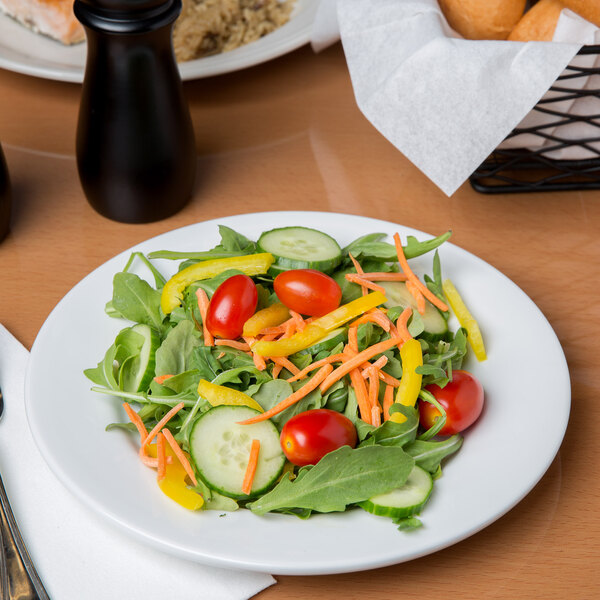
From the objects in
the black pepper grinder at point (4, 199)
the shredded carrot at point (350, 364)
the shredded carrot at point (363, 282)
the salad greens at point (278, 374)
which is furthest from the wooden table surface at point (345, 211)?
the shredded carrot at point (363, 282)

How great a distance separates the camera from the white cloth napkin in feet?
3.03

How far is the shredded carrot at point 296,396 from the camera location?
3.13 ft

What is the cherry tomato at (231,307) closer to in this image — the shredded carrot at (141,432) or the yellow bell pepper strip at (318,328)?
the yellow bell pepper strip at (318,328)

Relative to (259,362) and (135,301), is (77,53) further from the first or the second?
(259,362)

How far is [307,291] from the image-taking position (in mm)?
1076

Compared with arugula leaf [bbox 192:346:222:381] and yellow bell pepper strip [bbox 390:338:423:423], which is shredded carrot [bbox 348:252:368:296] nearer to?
yellow bell pepper strip [bbox 390:338:423:423]

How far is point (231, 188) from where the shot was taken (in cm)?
165

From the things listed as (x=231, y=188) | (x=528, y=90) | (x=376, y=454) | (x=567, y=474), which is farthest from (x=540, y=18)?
(x=376, y=454)

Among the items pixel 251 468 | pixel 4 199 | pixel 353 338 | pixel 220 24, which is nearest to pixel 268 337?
pixel 353 338

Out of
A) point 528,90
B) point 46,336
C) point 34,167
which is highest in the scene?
point 528,90

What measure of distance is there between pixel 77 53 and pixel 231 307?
41.0 inches

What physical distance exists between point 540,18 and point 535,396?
2.46 ft

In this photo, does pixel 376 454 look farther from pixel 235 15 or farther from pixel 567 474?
pixel 235 15

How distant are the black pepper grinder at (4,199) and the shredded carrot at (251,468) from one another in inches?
30.7
